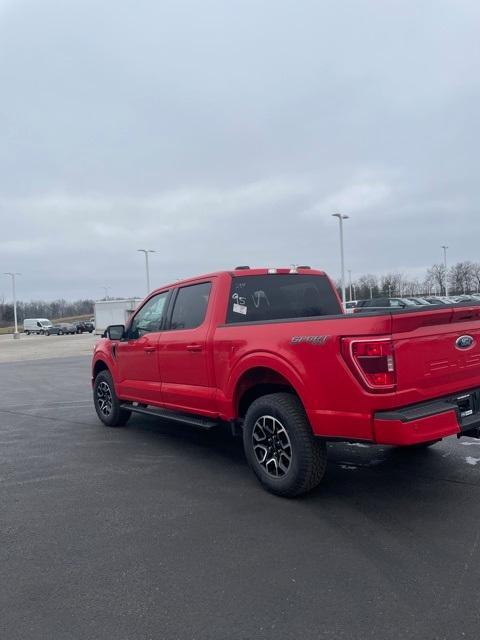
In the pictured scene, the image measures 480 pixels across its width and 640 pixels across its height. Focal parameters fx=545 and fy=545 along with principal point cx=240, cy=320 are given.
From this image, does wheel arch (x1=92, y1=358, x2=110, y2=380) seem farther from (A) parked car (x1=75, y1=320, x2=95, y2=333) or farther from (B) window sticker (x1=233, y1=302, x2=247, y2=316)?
(A) parked car (x1=75, y1=320, x2=95, y2=333)

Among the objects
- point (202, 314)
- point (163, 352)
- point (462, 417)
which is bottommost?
point (462, 417)

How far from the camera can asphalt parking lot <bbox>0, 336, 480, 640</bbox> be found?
9.36 ft

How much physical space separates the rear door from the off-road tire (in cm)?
157

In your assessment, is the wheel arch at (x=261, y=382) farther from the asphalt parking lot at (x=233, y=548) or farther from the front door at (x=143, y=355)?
the front door at (x=143, y=355)

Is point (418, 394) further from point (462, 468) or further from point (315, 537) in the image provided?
point (462, 468)

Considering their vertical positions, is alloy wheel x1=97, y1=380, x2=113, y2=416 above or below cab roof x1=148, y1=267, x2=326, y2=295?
below

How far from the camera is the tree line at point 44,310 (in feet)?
416

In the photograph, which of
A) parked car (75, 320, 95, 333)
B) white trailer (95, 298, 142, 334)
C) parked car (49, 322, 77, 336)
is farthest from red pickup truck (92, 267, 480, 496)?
parked car (75, 320, 95, 333)

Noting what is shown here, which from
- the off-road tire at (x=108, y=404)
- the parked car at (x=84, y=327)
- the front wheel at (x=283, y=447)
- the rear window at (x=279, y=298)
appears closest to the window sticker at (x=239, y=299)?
the rear window at (x=279, y=298)

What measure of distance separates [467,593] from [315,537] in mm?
1077

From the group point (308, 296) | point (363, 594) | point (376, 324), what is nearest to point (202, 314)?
point (308, 296)

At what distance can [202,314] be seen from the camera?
566cm

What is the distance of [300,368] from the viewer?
14.0 ft

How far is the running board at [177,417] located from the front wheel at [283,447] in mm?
747
